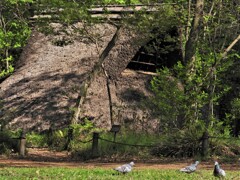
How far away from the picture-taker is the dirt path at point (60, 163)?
1255 cm

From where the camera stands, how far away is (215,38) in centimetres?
1727

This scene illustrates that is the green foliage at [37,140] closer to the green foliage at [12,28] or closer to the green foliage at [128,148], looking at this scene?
the green foliage at [128,148]

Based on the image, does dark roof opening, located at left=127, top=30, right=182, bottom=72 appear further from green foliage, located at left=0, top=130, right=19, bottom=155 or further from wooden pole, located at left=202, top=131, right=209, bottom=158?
green foliage, located at left=0, top=130, right=19, bottom=155

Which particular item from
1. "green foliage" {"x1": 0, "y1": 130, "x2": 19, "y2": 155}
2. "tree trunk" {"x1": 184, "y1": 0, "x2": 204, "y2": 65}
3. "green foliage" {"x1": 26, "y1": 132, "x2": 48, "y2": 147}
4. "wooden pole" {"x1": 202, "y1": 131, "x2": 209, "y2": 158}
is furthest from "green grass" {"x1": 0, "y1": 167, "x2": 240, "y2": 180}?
"green foliage" {"x1": 26, "y1": 132, "x2": 48, "y2": 147}

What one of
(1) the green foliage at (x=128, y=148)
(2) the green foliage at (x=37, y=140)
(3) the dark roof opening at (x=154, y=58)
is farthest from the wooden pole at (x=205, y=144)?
(3) the dark roof opening at (x=154, y=58)

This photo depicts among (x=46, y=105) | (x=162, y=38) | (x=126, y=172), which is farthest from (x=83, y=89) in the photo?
(x=126, y=172)

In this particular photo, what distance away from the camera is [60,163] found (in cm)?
1363

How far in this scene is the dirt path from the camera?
1255cm

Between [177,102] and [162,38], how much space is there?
5085mm

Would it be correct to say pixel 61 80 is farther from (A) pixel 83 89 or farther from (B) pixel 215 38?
(B) pixel 215 38

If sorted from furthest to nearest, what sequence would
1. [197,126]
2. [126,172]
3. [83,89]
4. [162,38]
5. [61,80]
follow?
[61,80]
[162,38]
[83,89]
[197,126]
[126,172]

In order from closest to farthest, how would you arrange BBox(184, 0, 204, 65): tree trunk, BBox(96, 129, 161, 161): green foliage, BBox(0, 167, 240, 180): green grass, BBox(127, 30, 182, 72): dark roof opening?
BBox(0, 167, 240, 180): green grass → BBox(96, 129, 161, 161): green foliage → BBox(184, 0, 204, 65): tree trunk → BBox(127, 30, 182, 72): dark roof opening

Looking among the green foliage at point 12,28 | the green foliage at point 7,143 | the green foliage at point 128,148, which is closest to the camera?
the green foliage at point 128,148

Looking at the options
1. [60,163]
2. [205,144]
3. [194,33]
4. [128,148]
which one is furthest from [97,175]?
[194,33]
